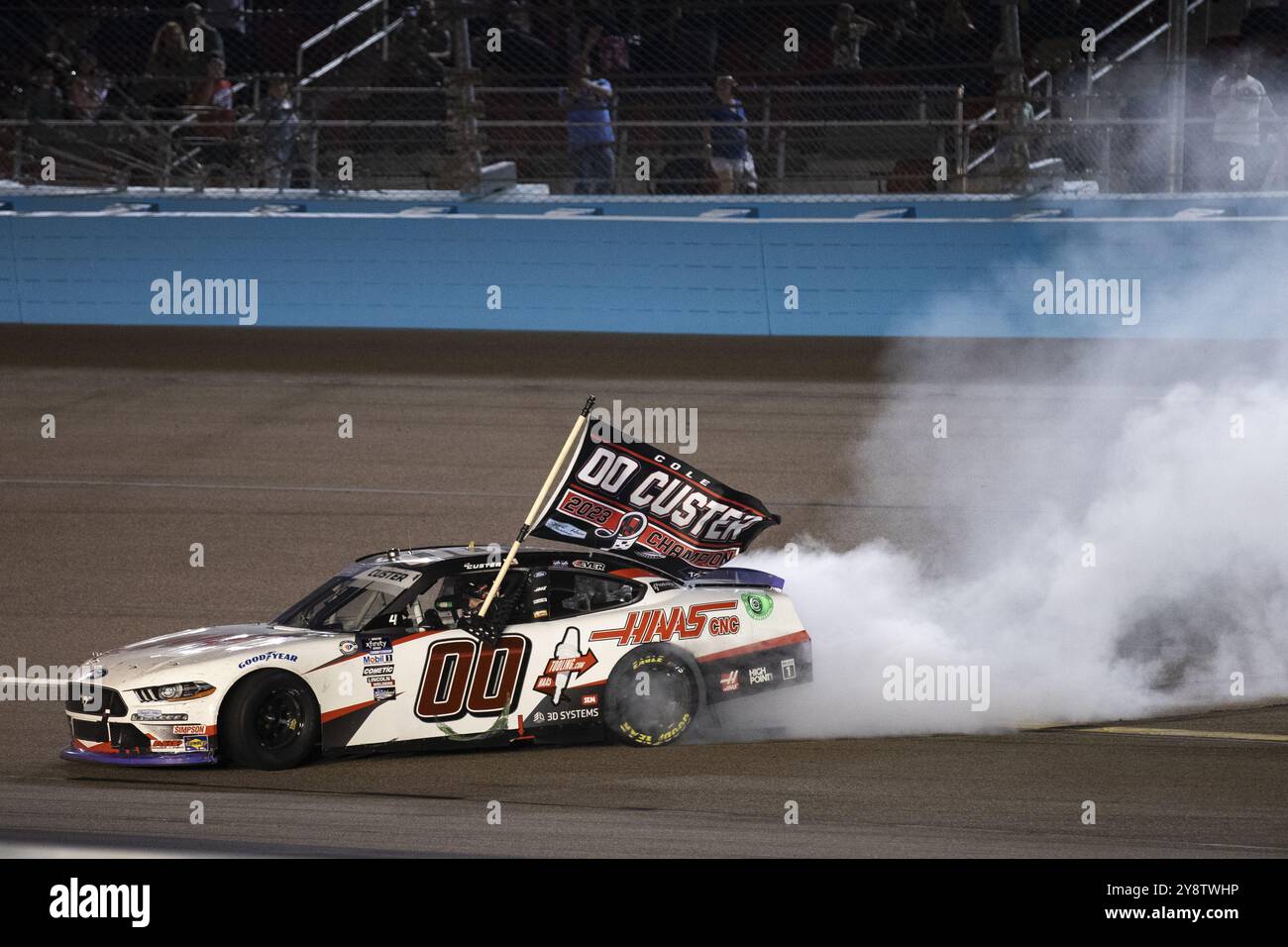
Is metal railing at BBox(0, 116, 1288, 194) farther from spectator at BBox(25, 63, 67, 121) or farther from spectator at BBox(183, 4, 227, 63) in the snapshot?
spectator at BBox(183, 4, 227, 63)

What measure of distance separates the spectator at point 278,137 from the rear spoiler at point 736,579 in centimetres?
1158

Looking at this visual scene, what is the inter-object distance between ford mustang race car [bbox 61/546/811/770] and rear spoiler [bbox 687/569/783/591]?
0.02 meters

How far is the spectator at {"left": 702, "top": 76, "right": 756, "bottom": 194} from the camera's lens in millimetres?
18266

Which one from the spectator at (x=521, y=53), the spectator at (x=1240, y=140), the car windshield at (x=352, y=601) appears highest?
the spectator at (x=521, y=53)

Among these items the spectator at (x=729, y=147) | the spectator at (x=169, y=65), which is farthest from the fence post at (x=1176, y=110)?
the spectator at (x=169, y=65)

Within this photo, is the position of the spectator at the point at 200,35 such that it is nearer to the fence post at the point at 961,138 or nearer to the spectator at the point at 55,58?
the spectator at the point at 55,58

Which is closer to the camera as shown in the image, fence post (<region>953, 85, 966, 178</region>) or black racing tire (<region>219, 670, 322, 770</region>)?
black racing tire (<region>219, 670, 322, 770</region>)

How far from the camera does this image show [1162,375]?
15.6 m

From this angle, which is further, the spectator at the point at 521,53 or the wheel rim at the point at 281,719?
the spectator at the point at 521,53

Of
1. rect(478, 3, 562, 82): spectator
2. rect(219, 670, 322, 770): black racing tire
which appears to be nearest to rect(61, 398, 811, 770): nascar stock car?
rect(219, 670, 322, 770): black racing tire

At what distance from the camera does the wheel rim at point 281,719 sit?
7633 millimetres

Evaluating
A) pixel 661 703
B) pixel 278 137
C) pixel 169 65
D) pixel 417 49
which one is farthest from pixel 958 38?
pixel 661 703

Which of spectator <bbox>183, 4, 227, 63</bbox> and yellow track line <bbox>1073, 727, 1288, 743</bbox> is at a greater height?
spectator <bbox>183, 4, 227, 63</bbox>

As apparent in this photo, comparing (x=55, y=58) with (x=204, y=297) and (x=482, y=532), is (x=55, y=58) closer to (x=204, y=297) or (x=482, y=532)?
(x=204, y=297)
